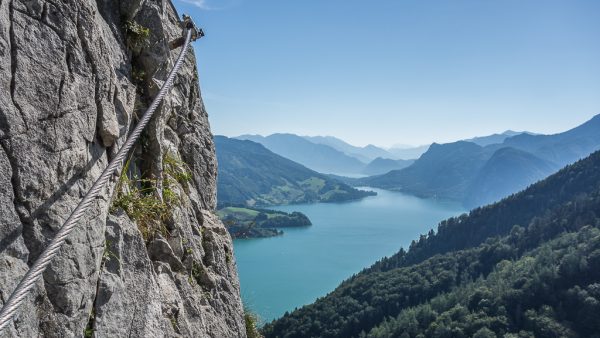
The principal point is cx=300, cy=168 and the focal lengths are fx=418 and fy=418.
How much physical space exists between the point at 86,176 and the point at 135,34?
87.1 inches

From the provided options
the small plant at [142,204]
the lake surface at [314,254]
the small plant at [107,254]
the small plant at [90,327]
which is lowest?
the lake surface at [314,254]

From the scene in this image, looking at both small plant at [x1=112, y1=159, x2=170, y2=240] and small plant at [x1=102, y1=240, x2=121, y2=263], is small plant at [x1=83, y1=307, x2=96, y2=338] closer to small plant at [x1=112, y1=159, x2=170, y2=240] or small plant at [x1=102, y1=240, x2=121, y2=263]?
small plant at [x1=102, y1=240, x2=121, y2=263]

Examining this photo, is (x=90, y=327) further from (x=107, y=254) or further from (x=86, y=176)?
(x=86, y=176)

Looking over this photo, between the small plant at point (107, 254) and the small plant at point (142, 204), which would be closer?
the small plant at point (107, 254)

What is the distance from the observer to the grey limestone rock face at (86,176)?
285 cm

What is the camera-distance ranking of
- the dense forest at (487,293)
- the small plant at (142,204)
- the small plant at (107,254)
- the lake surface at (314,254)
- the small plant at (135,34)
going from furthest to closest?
1. the lake surface at (314,254)
2. the dense forest at (487,293)
3. the small plant at (135,34)
4. the small plant at (142,204)
5. the small plant at (107,254)

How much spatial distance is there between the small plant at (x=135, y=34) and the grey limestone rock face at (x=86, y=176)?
48mm

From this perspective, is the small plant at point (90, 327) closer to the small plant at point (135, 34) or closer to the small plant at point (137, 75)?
the small plant at point (137, 75)

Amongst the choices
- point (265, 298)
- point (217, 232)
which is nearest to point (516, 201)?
point (265, 298)


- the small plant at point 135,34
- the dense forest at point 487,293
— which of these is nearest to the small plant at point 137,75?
the small plant at point 135,34

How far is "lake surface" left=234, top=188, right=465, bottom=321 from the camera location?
268 feet

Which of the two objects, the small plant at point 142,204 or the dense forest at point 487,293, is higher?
the small plant at point 142,204

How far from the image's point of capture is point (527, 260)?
76625 millimetres

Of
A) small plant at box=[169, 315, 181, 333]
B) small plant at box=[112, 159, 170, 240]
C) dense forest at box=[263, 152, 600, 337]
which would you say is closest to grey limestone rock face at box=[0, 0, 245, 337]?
small plant at box=[169, 315, 181, 333]
